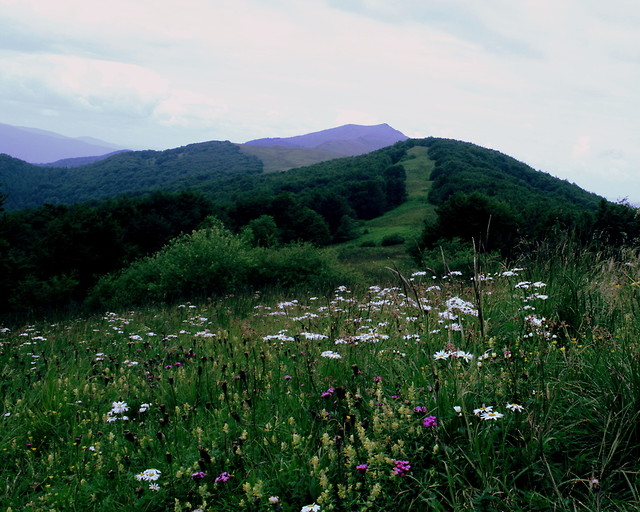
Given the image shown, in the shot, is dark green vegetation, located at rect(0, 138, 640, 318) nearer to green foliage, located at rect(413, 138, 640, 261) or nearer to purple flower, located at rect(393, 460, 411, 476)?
green foliage, located at rect(413, 138, 640, 261)

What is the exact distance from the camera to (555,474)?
237cm

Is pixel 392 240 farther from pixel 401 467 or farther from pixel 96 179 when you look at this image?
pixel 96 179

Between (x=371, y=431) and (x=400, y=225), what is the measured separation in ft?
244

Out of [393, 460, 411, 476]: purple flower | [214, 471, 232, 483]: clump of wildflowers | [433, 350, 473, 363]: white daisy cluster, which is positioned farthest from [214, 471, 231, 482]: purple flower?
[433, 350, 473, 363]: white daisy cluster

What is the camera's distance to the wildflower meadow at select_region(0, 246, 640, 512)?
2.35 meters

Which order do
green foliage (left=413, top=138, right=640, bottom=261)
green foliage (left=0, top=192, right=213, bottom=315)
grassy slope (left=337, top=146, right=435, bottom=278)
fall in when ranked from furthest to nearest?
grassy slope (left=337, top=146, right=435, bottom=278), green foliage (left=0, top=192, right=213, bottom=315), green foliage (left=413, top=138, right=640, bottom=261)

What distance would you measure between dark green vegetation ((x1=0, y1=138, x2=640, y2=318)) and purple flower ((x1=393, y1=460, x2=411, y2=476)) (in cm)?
119

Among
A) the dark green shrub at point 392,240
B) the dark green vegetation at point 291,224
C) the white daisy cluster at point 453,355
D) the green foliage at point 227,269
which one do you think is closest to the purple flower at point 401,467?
the white daisy cluster at point 453,355

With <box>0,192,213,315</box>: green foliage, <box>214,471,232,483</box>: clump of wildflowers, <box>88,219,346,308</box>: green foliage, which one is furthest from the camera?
<box>0,192,213,315</box>: green foliage

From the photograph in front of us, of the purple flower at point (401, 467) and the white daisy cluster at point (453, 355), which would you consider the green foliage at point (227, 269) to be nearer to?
the white daisy cluster at point (453, 355)

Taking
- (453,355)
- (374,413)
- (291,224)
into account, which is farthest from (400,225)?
(374,413)

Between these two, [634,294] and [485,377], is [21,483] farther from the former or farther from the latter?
[634,294]

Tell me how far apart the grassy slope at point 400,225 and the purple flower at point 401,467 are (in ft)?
134

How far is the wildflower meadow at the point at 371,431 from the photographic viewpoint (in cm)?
235
